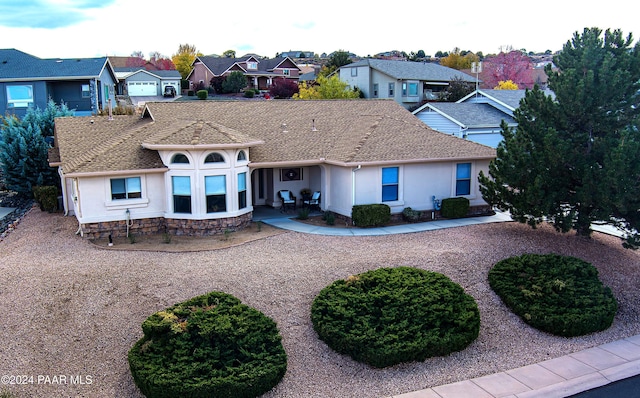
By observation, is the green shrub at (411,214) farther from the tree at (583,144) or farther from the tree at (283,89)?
the tree at (283,89)

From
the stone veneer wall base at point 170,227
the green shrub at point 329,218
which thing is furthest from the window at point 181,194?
the green shrub at point 329,218

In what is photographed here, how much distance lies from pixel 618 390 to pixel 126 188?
1523cm

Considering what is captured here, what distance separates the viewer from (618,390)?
10719mm

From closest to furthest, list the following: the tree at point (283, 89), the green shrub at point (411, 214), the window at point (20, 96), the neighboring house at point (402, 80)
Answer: the green shrub at point (411, 214) < the window at point (20, 96) < the neighboring house at point (402, 80) < the tree at point (283, 89)

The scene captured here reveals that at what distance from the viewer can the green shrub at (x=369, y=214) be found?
62.5 feet

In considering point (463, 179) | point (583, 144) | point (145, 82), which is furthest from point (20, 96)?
point (583, 144)

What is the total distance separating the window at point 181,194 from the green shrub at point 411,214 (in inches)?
308

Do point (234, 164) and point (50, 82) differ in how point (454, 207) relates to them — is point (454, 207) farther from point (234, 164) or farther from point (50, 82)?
point (50, 82)

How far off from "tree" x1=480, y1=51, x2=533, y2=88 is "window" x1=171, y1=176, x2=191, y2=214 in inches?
2050

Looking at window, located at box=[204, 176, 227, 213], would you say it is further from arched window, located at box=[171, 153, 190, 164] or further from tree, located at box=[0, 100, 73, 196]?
tree, located at box=[0, 100, 73, 196]

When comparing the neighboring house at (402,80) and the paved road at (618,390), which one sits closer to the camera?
the paved road at (618,390)

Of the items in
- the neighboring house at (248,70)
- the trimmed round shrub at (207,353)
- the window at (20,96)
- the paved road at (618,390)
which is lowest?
the paved road at (618,390)

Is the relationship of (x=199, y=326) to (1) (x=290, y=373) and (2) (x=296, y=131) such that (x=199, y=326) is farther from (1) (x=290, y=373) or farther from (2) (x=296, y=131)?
(2) (x=296, y=131)

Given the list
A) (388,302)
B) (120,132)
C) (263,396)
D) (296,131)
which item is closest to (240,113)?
(296,131)
